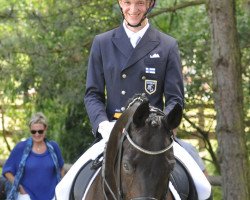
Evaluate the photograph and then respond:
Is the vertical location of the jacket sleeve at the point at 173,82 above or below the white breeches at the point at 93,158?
above

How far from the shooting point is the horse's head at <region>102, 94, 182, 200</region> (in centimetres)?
459

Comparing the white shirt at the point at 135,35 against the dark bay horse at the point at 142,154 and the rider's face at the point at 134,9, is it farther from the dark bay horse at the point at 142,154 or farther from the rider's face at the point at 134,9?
the dark bay horse at the point at 142,154

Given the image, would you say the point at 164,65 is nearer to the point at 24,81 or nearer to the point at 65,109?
the point at 24,81

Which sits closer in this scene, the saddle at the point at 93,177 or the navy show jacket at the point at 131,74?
the saddle at the point at 93,177

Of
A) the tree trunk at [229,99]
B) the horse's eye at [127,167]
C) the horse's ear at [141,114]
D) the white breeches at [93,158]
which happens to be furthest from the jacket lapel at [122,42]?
the tree trunk at [229,99]

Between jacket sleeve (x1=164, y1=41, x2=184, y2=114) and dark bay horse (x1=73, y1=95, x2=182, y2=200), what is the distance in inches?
28.8

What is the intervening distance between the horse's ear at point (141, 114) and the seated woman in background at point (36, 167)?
4668 millimetres

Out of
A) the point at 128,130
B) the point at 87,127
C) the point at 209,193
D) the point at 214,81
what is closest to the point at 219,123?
the point at 214,81

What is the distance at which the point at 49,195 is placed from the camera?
927cm

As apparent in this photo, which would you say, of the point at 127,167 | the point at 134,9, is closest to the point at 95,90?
the point at 134,9

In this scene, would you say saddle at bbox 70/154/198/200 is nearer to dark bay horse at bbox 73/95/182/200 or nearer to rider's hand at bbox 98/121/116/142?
rider's hand at bbox 98/121/116/142

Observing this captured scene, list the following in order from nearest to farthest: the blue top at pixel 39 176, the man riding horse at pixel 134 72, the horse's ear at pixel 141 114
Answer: the horse's ear at pixel 141 114 < the man riding horse at pixel 134 72 < the blue top at pixel 39 176

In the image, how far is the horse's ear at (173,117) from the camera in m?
4.79

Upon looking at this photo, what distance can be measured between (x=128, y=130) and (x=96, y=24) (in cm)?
797
